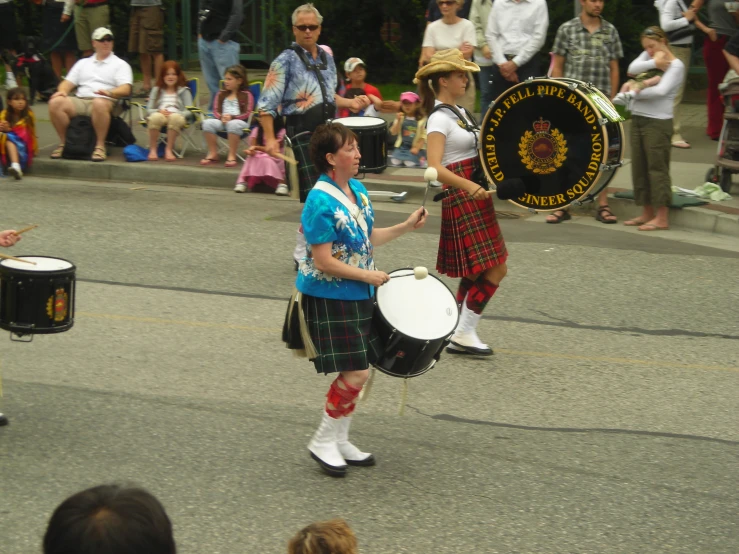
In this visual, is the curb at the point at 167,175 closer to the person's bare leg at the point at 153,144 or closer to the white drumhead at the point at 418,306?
the person's bare leg at the point at 153,144

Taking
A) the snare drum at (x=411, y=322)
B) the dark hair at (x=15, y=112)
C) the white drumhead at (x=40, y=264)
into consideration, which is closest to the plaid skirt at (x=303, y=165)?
the white drumhead at (x=40, y=264)

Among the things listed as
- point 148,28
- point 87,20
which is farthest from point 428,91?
point 87,20

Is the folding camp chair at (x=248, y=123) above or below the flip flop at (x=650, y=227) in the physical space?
above

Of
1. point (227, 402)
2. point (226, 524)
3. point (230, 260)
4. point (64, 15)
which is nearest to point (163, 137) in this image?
point (64, 15)

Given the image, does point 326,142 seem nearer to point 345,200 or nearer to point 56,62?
point 345,200

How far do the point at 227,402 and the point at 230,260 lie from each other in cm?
317

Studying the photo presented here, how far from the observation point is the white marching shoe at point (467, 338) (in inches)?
269

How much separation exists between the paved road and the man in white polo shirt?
3.84 meters

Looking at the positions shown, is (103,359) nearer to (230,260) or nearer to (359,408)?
(359,408)

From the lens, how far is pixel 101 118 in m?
13.0

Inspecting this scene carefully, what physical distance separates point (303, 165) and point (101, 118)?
5664 mm

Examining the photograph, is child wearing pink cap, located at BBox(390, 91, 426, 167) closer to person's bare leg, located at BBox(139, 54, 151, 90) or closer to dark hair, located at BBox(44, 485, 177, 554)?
person's bare leg, located at BBox(139, 54, 151, 90)

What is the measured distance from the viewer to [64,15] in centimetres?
1590

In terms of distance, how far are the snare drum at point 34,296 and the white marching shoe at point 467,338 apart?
2520mm
